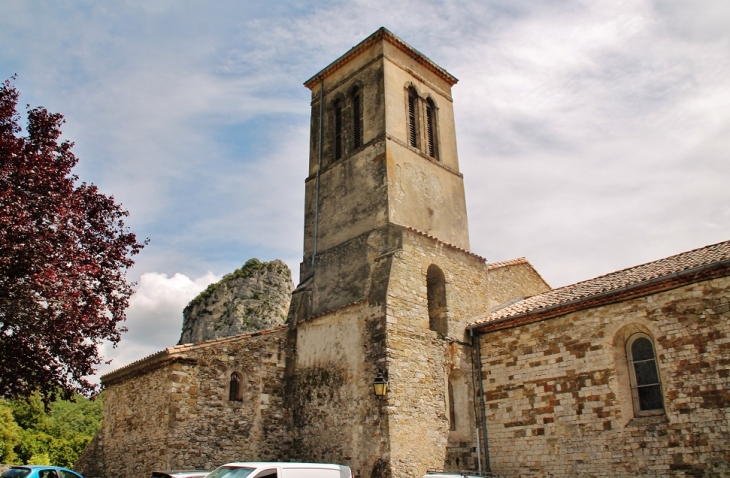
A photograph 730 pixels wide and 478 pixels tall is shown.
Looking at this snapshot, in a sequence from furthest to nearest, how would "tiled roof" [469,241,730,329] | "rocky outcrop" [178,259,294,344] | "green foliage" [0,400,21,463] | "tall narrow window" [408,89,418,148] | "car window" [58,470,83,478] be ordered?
"green foliage" [0,400,21,463], "rocky outcrop" [178,259,294,344], "tall narrow window" [408,89,418,148], "car window" [58,470,83,478], "tiled roof" [469,241,730,329]

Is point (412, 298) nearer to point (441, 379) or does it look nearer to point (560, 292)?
point (441, 379)

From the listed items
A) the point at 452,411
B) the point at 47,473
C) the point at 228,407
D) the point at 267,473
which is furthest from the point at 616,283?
the point at 47,473

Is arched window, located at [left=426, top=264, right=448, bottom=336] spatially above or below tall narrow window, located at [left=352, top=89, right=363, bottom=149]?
below

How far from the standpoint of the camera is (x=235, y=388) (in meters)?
16.9

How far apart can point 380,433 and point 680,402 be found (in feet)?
22.1

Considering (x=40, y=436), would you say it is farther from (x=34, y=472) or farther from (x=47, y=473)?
(x=34, y=472)

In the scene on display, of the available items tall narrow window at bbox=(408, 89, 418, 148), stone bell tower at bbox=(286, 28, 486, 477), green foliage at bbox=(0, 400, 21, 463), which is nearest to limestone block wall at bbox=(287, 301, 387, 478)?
stone bell tower at bbox=(286, 28, 486, 477)

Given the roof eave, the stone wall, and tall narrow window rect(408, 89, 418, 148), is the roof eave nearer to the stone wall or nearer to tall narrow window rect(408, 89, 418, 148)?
the stone wall

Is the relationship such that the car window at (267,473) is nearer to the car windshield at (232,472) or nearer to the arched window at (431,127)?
the car windshield at (232,472)

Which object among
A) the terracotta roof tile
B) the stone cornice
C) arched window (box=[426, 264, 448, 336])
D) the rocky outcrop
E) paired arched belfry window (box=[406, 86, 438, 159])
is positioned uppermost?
the stone cornice

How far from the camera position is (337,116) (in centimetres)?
2141

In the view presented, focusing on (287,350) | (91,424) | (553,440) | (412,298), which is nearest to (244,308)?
(287,350)

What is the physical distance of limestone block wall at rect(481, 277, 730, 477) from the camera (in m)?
12.4

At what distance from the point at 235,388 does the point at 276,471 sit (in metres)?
7.14
